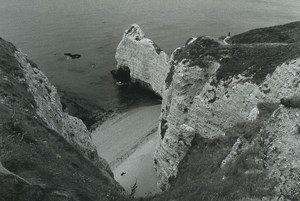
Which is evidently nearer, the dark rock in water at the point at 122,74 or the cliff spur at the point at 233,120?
the cliff spur at the point at 233,120

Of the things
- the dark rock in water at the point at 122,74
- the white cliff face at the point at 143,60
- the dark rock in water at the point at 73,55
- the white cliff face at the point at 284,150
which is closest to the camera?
the white cliff face at the point at 284,150

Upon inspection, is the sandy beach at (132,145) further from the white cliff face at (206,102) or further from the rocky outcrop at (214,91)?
the rocky outcrop at (214,91)

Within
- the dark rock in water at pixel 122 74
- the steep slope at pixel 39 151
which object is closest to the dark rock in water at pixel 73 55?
the dark rock in water at pixel 122 74

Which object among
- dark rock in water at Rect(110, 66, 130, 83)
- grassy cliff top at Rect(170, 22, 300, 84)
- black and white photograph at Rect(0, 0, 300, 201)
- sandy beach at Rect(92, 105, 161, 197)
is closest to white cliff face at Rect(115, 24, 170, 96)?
black and white photograph at Rect(0, 0, 300, 201)

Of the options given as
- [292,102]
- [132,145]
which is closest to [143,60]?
[132,145]

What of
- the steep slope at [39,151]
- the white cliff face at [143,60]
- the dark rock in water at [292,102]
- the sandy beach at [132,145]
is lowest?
the sandy beach at [132,145]

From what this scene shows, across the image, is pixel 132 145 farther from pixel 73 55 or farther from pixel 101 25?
pixel 101 25

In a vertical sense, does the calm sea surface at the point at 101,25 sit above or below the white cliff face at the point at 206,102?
below
